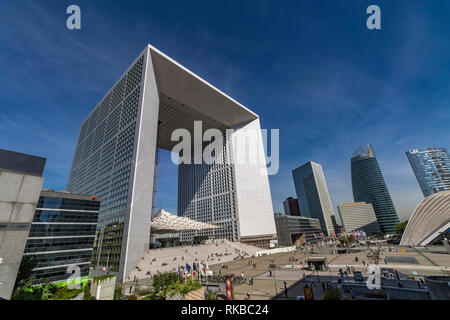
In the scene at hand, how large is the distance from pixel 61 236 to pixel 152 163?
2430 cm

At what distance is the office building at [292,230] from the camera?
117 m

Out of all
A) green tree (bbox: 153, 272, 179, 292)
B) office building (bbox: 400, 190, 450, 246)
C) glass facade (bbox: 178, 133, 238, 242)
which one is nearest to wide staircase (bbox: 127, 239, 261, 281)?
green tree (bbox: 153, 272, 179, 292)

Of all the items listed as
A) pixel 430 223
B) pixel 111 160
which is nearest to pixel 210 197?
pixel 111 160

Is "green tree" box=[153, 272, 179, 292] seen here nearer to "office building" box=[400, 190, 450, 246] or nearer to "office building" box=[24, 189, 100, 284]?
"office building" box=[24, 189, 100, 284]

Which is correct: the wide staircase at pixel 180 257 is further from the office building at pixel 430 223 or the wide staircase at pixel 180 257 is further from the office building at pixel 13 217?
the office building at pixel 430 223

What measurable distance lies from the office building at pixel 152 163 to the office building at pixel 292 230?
33900mm

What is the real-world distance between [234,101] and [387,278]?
75.6 metres

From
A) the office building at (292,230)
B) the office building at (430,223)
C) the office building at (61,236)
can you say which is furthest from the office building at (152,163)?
the office building at (430,223)

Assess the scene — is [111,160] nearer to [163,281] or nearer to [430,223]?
[163,281]

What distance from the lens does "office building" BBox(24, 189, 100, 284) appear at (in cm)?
3978

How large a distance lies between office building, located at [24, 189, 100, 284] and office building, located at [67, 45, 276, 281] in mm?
3148

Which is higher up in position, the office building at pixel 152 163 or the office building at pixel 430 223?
the office building at pixel 152 163

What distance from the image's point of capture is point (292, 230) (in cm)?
12262
